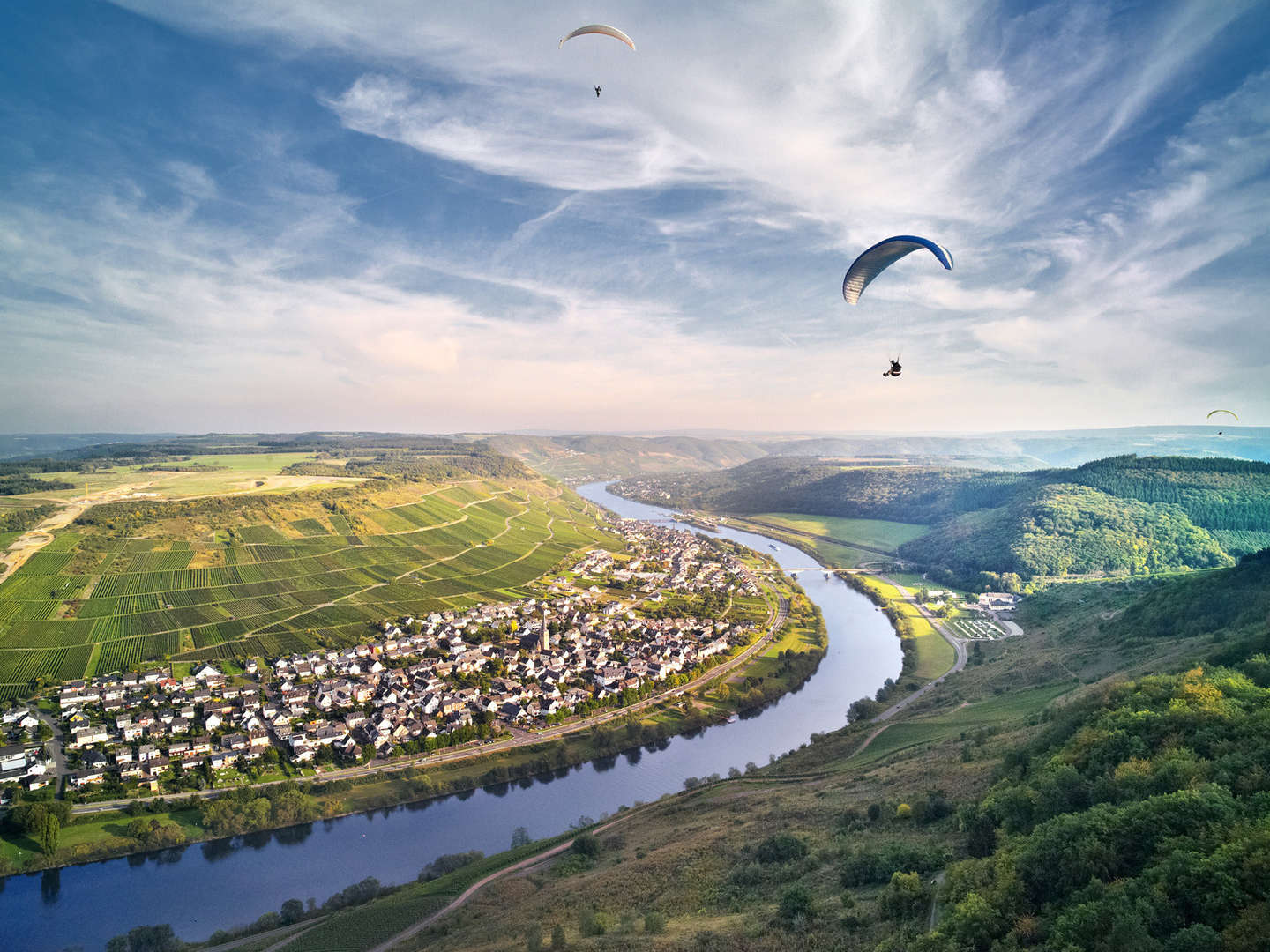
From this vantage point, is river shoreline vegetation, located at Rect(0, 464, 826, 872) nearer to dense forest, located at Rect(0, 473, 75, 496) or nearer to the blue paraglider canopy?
dense forest, located at Rect(0, 473, 75, 496)

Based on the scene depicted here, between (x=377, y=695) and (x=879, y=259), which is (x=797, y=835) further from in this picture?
(x=377, y=695)

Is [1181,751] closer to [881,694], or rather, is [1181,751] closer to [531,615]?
[881,694]

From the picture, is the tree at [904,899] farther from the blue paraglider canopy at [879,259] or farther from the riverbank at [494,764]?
the riverbank at [494,764]

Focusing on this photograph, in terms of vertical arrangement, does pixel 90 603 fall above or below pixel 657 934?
below

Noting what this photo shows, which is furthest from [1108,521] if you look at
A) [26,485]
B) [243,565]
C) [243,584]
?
[26,485]

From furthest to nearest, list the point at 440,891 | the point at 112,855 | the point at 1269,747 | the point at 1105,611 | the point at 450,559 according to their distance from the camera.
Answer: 1. the point at 450,559
2. the point at 1105,611
3. the point at 112,855
4. the point at 440,891
5. the point at 1269,747

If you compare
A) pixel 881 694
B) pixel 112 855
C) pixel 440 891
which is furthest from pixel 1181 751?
pixel 112 855

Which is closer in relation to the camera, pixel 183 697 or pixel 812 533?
pixel 183 697
